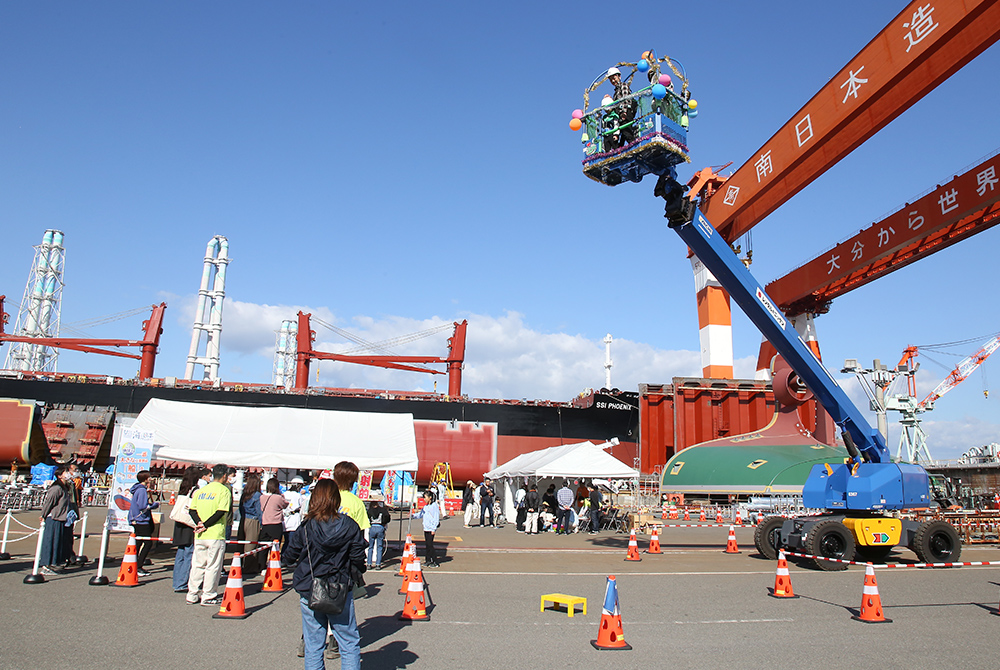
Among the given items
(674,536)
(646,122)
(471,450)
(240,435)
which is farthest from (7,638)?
(471,450)

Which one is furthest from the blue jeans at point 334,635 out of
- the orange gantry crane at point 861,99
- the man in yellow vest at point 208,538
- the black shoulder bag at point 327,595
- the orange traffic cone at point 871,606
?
the orange gantry crane at point 861,99

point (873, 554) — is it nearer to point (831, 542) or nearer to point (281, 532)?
point (831, 542)

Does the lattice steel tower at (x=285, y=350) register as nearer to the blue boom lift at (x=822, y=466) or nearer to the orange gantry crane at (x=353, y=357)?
the orange gantry crane at (x=353, y=357)

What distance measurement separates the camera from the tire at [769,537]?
46.5 feet

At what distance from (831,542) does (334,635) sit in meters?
11.3

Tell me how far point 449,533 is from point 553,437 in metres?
21.6

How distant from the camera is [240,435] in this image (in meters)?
13.8

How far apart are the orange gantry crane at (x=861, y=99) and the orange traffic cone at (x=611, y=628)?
16203mm

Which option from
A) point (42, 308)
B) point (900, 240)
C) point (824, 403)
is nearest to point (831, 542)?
point (824, 403)

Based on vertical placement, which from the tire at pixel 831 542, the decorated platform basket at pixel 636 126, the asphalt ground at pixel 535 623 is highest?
the decorated platform basket at pixel 636 126

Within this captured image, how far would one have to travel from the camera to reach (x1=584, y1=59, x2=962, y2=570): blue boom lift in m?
12.5

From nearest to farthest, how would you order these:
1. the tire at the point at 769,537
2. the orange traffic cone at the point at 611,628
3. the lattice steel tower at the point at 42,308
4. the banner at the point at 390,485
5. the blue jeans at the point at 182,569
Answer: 1. the orange traffic cone at the point at 611,628
2. the blue jeans at the point at 182,569
3. the tire at the point at 769,537
4. the banner at the point at 390,485
5. the lattice steel tower at the point at 42,308

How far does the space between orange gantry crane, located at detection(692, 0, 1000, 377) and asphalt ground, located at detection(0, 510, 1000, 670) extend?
12.0 metres

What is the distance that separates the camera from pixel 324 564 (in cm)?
454
